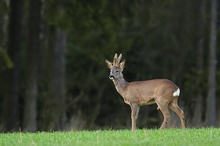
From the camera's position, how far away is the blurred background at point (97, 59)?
23703 millimetres

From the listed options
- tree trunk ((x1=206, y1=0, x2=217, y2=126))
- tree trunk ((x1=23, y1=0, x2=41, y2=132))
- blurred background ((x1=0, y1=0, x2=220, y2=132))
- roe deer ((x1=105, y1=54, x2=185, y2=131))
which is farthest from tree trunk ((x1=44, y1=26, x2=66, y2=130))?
roe deer ((x1=105, y1=54, x2=185, y2=131))

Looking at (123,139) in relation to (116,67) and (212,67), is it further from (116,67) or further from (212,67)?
(212,67)

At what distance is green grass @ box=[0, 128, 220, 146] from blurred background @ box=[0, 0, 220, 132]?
21.0 feet

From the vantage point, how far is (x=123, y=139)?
11.4m

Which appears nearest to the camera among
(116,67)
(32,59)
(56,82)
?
(116,67)

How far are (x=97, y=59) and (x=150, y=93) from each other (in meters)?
12.8

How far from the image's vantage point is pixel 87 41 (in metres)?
28.5

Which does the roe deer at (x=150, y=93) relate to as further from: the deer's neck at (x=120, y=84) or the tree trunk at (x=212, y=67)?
the tree trunk at (x=212, y=67)

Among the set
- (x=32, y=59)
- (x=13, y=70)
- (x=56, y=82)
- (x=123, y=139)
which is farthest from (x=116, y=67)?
(x=56, y=82)

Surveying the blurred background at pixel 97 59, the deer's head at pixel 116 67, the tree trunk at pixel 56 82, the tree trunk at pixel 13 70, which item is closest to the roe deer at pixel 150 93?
the deer's head at pixel 116 67

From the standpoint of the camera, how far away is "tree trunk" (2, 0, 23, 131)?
938 inches

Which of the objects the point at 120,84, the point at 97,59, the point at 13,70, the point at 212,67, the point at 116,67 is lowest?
the point at 212,67

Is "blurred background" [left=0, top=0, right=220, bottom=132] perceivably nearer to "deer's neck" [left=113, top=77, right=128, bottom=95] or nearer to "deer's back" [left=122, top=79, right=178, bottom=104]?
"deer's neck" [left=113, top=77, right=128, bottom=95]

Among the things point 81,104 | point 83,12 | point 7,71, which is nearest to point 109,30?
point 83,12
